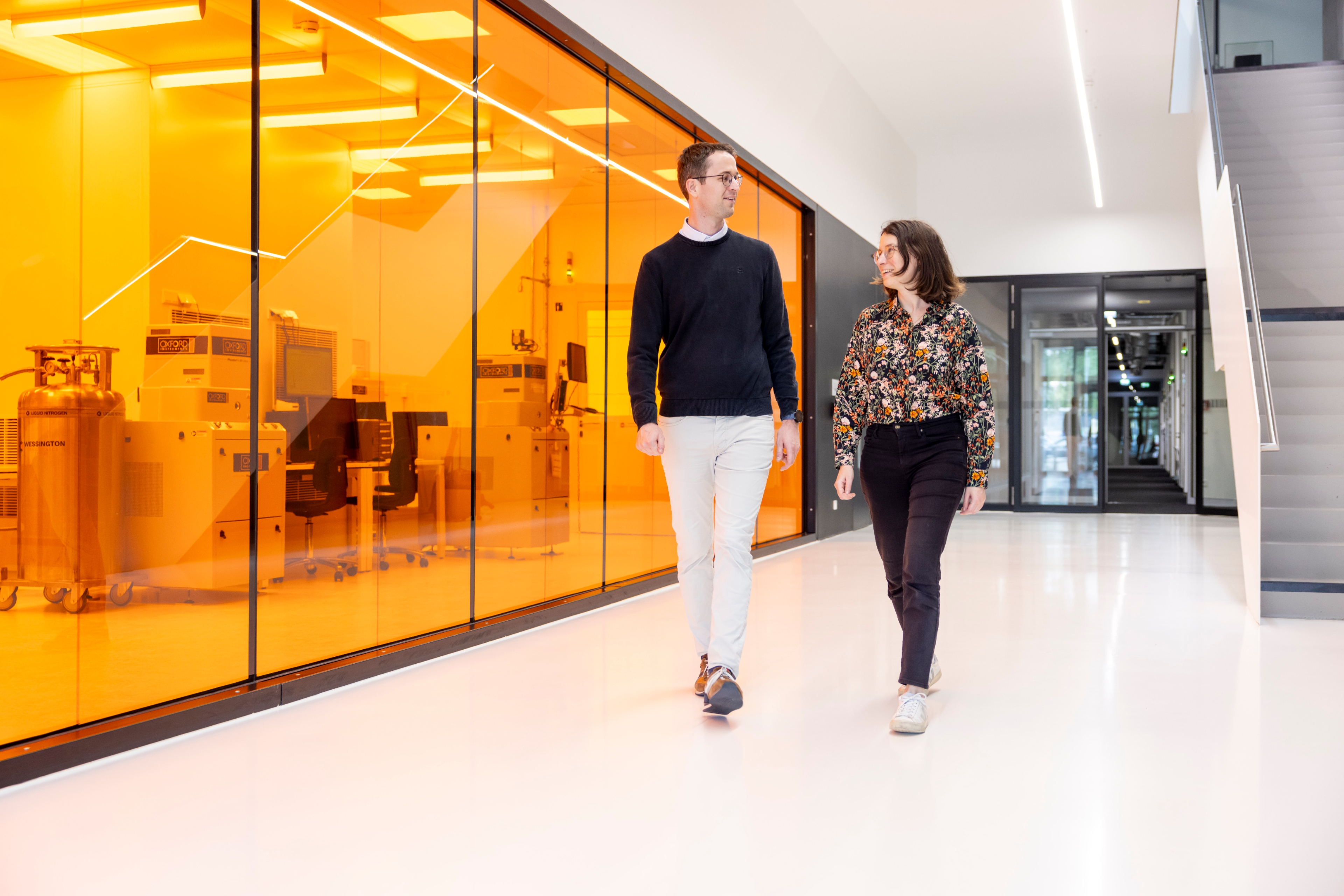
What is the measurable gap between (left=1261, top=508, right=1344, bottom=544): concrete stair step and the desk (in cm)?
426

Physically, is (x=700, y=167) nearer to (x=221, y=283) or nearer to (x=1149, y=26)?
(x=221, y=283)

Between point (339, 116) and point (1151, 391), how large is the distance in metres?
23.8

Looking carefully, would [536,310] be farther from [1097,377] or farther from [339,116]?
[1097,377]

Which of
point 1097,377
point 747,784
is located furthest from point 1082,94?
point 747,784

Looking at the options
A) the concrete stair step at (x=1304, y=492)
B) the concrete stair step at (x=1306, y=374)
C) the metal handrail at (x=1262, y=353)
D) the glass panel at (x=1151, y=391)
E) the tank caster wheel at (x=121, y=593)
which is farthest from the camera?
the glass panel at (x=1151, y=391)

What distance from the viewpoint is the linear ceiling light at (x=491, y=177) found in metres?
3.76

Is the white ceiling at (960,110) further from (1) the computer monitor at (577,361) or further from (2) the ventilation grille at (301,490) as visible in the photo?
(2) the ventilation grille at (301,490)

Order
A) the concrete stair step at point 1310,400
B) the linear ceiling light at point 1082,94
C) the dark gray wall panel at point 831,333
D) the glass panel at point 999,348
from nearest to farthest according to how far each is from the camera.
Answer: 1. the concrete stair step at point 1310,400
2. the linear ceiling light at point 1082,94
3. the dark gray wall panel at point 831,333
4. the glass panel at point 999,348

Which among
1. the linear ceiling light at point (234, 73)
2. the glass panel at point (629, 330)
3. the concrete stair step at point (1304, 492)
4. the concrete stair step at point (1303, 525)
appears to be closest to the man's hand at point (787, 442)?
the linear ceiling light at point (234, 73)

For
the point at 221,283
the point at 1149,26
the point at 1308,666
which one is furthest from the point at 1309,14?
the point at 221,283

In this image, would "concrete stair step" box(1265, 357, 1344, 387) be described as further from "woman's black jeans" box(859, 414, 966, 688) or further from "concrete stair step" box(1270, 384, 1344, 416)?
"woman's black jeans" box(859, 414, 966, 688)

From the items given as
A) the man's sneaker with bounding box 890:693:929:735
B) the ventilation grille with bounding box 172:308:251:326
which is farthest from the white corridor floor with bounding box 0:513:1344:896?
the ventilation grille with bounding box 172:308:251:326

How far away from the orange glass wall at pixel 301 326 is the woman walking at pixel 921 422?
5.43ft

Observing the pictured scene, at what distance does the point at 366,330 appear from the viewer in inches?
136
